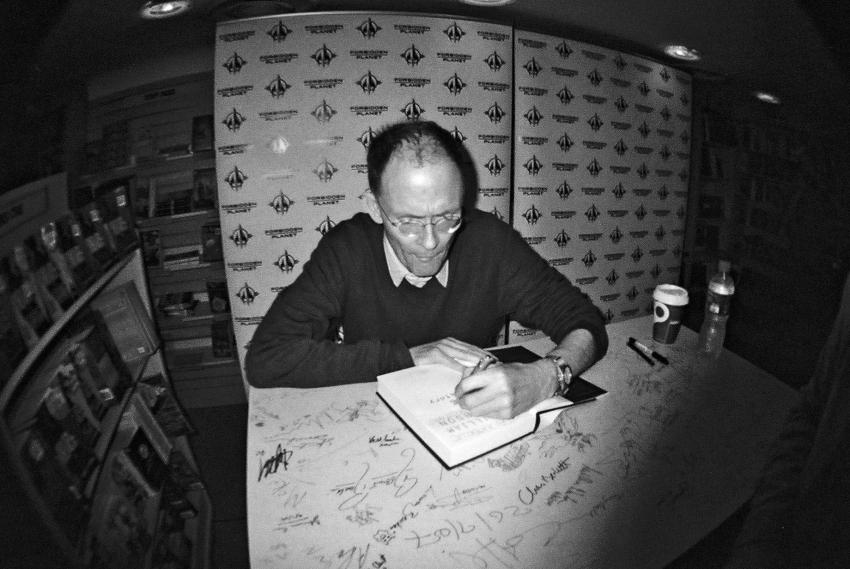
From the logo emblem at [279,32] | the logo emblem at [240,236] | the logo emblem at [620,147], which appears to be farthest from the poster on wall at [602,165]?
the logo emblem at [240,236]

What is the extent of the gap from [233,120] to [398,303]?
79cm

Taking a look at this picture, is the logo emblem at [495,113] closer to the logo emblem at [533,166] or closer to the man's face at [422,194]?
the logo emblem at [533,166]

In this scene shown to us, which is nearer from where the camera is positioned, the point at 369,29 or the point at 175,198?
the point at 175,198

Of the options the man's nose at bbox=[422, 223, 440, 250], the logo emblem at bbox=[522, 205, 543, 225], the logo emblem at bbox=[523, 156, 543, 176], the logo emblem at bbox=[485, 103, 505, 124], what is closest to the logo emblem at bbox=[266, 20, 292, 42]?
the logo emblem at bbox=[485, 103, 505, 124]

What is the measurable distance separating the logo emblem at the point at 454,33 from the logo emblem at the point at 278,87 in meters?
0.56

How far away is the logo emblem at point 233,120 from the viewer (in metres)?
1.19

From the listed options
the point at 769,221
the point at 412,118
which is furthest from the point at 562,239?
the point at 769,221

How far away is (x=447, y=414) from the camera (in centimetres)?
72

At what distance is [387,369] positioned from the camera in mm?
908

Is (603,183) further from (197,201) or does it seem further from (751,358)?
(197,201)

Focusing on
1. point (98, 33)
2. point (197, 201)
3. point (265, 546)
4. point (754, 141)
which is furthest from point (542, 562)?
point (197, 201)

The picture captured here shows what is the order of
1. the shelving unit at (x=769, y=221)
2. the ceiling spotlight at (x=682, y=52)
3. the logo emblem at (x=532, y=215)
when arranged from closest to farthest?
the shelving unit at (x=769, y=221)
the ceiling spotlight at (x=682, y=52)
the logo emblem at (x=532, y=215)

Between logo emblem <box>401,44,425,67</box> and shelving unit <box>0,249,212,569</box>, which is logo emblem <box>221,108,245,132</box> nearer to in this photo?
logo emblem <box>401,44,425,67</box>

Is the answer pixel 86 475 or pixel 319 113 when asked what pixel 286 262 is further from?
pixel 86 475
